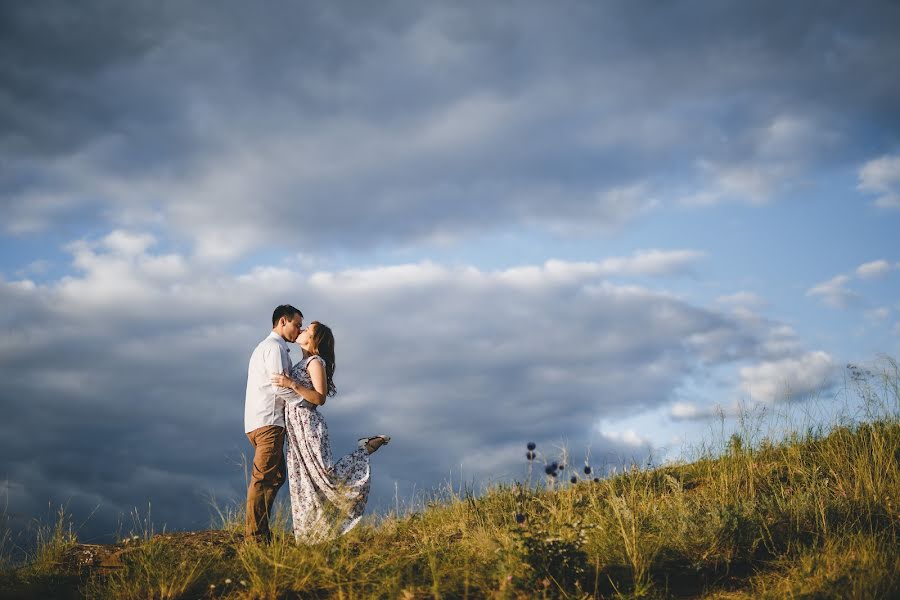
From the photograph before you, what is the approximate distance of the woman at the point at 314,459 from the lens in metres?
7.30

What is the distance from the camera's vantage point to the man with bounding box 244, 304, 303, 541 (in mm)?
7133

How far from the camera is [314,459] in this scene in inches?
291

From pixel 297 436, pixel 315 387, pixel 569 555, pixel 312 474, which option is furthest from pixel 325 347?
pixel 569 555

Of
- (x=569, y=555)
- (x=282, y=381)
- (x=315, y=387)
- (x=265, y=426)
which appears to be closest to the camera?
(x=569, y=555)

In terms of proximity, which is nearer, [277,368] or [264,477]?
[264,477]

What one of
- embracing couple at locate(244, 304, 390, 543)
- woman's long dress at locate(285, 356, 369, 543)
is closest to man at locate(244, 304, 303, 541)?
embracing couple at locate(244, 304, 390, 543)

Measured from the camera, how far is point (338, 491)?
736 centimetres

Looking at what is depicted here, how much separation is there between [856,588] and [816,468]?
3404mm

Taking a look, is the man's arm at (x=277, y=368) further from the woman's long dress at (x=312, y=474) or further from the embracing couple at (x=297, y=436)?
the woman's long dress at (x=312, y=474)

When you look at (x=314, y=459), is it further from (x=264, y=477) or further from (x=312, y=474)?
(x=264, y=477)

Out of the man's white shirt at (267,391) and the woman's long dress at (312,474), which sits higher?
the man's white shirt at (267,391)

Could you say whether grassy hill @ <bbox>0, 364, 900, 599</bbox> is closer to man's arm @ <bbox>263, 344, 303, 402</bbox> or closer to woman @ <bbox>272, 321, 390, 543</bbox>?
woman @ <bbox>272, 321, 390, 543</bbox>

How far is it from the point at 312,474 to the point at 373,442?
84 centimetres

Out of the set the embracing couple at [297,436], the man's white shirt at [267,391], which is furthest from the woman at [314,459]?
the man's white shirt at [267,391]
